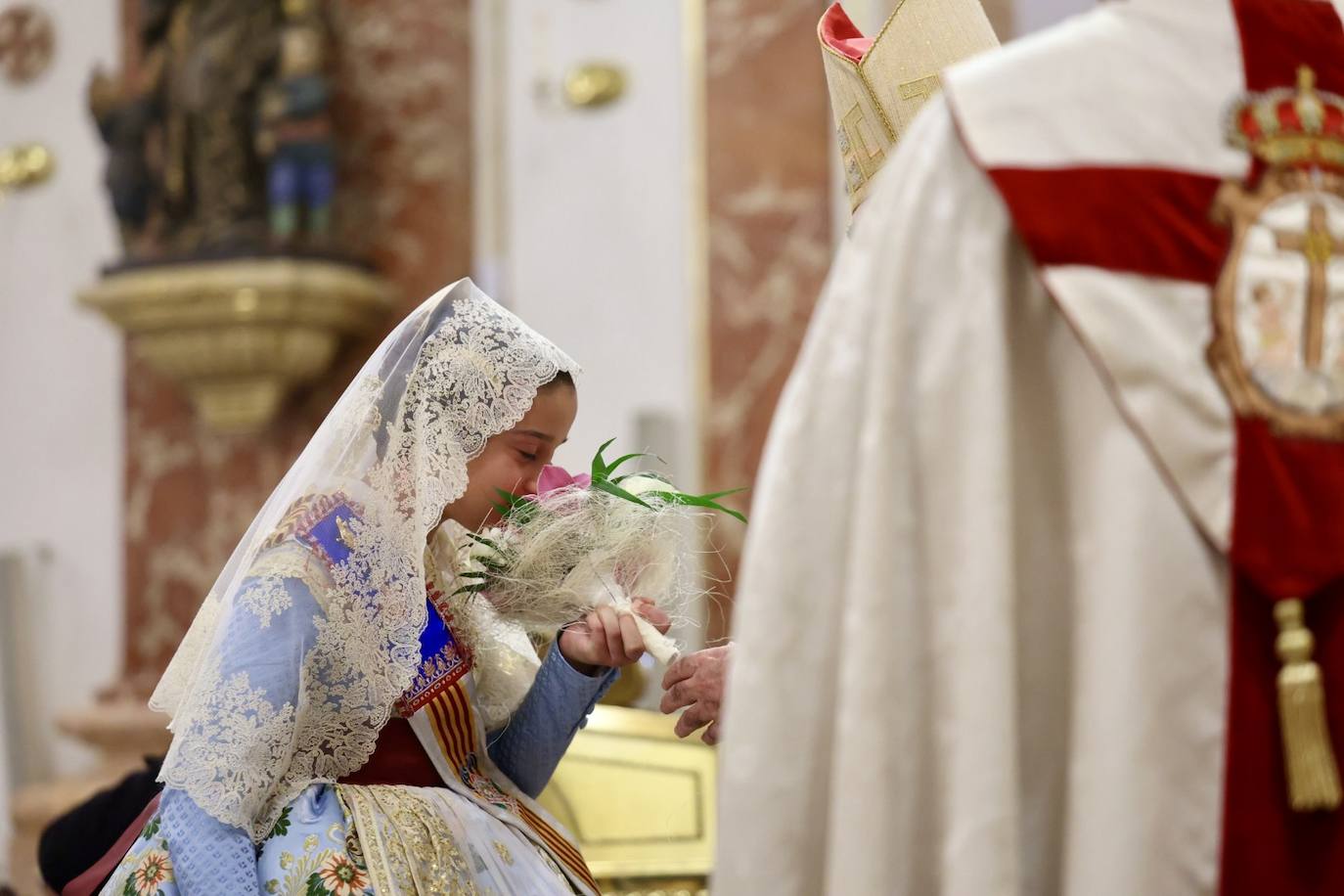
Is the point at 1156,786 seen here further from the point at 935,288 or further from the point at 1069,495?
the point at 935,288

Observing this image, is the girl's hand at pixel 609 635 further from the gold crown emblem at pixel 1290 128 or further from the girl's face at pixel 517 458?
the gold crown emblem at pixel 1290 128

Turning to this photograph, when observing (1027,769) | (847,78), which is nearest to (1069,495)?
(1027,769)

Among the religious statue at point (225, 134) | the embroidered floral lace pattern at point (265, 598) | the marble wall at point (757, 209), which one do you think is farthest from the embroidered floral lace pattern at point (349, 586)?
the religious statue at point (225, 134)

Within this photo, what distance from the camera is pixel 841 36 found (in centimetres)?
258

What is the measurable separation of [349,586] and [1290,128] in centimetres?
140

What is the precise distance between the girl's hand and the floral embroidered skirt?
29 centimetres

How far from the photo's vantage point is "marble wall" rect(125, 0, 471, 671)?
7.52 meters

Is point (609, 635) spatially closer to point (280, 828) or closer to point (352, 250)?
point (280, 828)

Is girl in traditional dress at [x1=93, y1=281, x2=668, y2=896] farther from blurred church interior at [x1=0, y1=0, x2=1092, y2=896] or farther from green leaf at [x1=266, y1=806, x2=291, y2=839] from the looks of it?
blurred church interior at [x1=0, y1=0, x2=1092, y2=896]

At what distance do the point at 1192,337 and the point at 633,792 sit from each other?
105 inches

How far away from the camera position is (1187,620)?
58.4 inches

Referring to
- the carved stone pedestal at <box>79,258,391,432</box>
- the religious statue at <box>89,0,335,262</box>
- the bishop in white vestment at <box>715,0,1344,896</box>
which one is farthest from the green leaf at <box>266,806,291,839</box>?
the religious statue at <box>89,0,335,262</box>

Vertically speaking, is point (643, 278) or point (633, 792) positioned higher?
point (643, 278)

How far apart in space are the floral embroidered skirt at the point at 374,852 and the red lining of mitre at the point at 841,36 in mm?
1271
